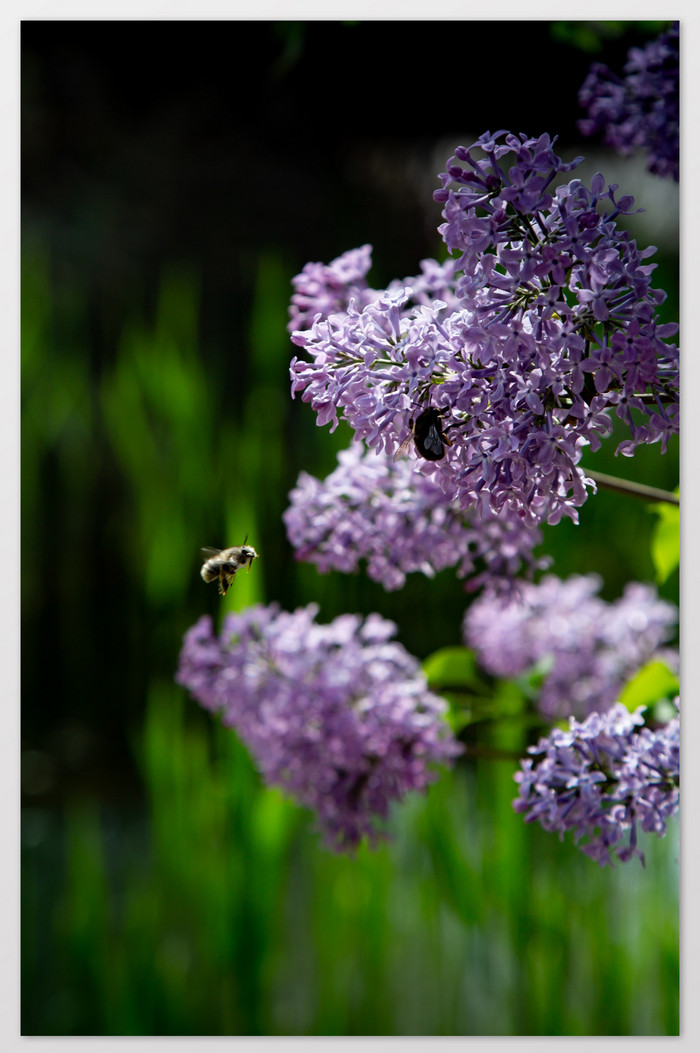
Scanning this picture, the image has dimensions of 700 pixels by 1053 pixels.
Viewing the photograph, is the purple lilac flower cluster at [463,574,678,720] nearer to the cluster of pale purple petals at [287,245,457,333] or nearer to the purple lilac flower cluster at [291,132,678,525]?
the cluster of pale purple petals at [287,245,457,333]

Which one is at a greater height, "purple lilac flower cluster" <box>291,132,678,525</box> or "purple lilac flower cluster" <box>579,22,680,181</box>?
"purple lilac flower cluster" <box>579,22,680,181</box>

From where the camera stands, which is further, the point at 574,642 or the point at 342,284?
the point at 574,642

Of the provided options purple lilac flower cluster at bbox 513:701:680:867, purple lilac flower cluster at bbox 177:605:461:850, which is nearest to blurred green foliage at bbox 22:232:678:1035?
purple lilac flower cluster at bbox 177:605:461:850

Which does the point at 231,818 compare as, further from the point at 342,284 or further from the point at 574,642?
the point at 342,284

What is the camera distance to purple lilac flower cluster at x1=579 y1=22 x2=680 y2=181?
1.09 m

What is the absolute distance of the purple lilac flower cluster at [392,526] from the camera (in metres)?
0.93

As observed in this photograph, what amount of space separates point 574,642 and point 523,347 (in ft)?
2.57

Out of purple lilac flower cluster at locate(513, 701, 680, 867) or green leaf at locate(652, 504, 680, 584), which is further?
green leaf at locate(652, 504, 680, 584)

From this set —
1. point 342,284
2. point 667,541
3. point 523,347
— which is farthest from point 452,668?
point 523,347

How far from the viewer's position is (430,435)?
2.09 ft

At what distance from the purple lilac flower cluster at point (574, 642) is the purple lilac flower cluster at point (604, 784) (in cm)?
48

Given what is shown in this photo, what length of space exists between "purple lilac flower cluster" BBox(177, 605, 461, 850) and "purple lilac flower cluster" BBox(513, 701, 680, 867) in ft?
0.90
